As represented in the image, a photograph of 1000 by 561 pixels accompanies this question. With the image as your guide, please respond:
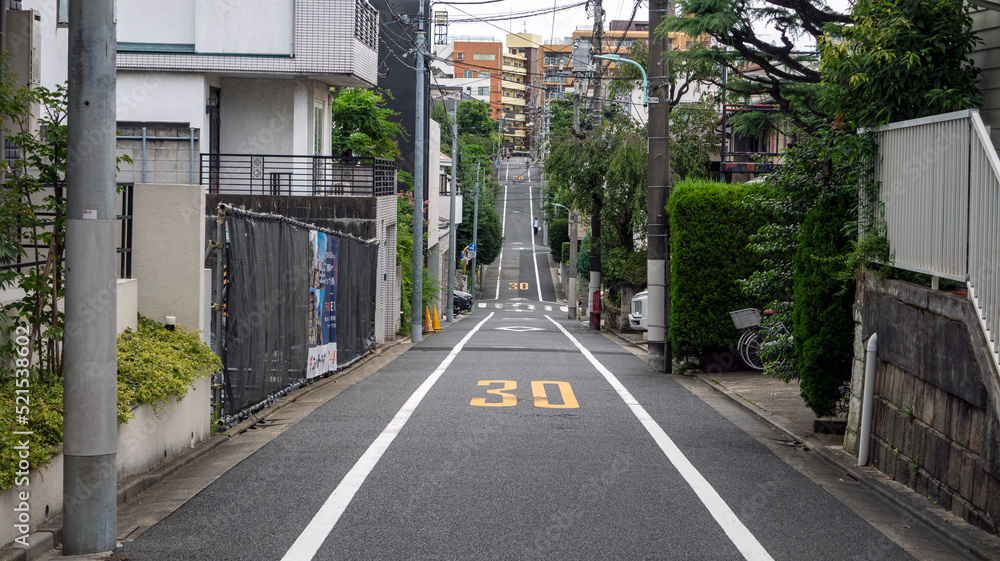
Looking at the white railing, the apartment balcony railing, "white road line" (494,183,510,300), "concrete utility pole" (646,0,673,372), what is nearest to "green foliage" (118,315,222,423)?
Answer: the white railing

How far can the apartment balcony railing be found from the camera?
22469 mm

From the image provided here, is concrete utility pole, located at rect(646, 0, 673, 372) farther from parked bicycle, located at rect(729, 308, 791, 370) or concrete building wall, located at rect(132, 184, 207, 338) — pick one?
concrete building wall, located at rect(132, 184, 207, 338)

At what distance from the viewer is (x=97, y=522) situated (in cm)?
548

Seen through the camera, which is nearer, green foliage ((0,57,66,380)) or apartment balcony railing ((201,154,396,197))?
green foliage ((0,57,66,380))

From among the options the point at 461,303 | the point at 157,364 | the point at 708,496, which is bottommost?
the point at 461,303

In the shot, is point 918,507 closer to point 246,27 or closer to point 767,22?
point 767,22

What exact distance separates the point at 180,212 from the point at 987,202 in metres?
6.89

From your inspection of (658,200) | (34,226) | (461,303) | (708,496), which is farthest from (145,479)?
(461,303)

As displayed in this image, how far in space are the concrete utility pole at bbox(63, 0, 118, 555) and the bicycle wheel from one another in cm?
1312

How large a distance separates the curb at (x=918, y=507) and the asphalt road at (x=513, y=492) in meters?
0.45

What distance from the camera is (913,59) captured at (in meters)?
8.29

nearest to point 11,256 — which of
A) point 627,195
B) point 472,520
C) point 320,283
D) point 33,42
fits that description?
point 472,520

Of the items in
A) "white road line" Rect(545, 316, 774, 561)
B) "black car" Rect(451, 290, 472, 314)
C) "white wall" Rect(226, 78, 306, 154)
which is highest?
"white wall" Rect(226, 78, 306, 154)

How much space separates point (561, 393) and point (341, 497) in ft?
22.4
